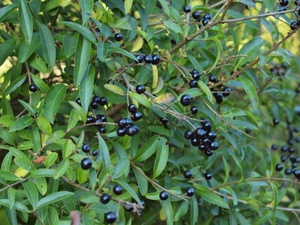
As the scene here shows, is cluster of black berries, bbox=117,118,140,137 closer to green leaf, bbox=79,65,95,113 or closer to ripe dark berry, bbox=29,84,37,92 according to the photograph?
green leaf, bbox=79,65,95,113

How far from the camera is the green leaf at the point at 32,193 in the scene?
131 centimetres

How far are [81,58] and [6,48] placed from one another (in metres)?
0.28

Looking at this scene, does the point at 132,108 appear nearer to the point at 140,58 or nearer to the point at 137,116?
the point at 137,116

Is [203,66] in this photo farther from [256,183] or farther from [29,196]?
[29,196]

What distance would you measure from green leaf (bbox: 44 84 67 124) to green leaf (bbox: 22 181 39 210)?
0.62 ft

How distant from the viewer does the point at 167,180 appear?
1.71 meters

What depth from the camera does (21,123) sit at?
56.9 inches

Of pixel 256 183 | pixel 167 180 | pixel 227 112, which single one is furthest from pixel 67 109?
pixel 256 183

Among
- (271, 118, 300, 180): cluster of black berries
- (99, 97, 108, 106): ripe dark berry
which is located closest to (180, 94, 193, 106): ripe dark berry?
(99, 97, 108, 106): ripe dark berry

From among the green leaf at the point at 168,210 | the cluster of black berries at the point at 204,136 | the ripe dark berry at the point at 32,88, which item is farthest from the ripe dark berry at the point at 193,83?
the ripe dark berry at the point at 32,88

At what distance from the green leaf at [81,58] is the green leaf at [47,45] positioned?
9 centimetres

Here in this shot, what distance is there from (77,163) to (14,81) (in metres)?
0.38

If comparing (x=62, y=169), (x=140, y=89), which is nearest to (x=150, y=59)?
(x=140, y=89)

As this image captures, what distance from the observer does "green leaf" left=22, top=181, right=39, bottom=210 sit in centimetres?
131
